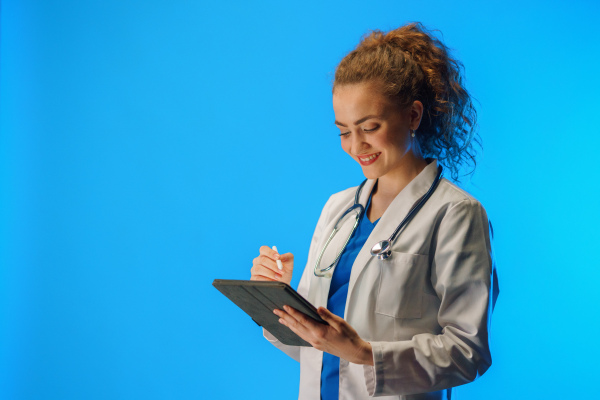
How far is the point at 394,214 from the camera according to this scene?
1361 millimetres

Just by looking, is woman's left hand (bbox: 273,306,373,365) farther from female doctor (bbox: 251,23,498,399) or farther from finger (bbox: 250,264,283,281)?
finger (bbox: 250,264,283,281)

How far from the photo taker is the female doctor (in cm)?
117

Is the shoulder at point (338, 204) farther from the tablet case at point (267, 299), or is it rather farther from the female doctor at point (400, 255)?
the tablet case at point (267, 299)

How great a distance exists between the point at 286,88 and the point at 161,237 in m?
0.83

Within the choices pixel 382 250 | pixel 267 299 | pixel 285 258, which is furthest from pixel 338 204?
pixel 267 299

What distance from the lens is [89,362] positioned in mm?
2574

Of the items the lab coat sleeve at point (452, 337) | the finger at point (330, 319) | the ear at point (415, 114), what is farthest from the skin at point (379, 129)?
the lab coat sleeve at point (452, 337)

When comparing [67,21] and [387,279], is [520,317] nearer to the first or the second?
[387,279]

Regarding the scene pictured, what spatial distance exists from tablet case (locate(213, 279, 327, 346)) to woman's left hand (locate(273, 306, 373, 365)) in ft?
0.04

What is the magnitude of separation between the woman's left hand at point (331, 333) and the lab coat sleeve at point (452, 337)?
0.03 metres

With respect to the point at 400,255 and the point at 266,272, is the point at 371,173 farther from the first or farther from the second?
the point at 266,272

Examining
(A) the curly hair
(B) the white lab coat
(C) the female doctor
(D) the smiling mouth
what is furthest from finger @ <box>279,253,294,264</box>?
(A) the curly hair

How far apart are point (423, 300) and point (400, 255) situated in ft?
0.36

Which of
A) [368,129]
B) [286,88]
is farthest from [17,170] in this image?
[368,129]
